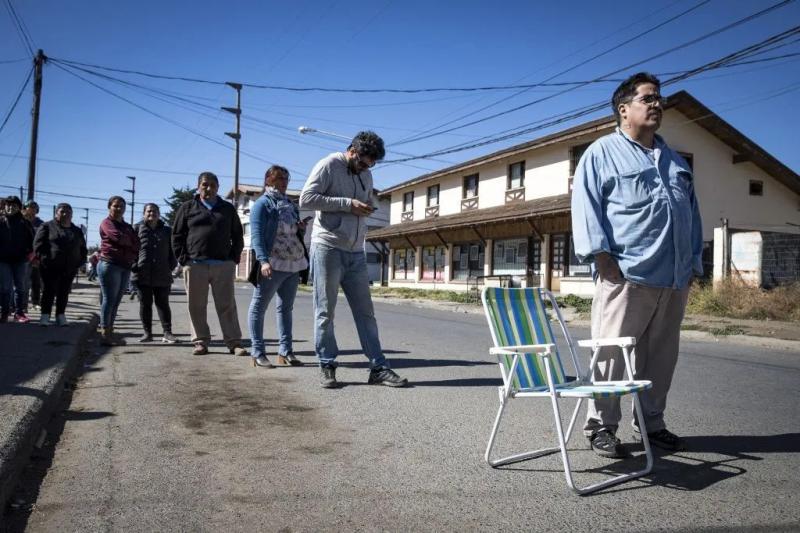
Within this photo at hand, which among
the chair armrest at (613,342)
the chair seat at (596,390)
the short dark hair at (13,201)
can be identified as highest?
the short dark hair at (13,201)

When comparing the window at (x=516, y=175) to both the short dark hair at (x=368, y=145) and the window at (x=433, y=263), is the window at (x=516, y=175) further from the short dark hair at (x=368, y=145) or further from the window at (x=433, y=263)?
the short dark hair at (x=368, y=145)

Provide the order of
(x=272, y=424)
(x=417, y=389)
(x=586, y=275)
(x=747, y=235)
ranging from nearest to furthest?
(x=272, y=424)
(x=417, y=389)
(x=747, y=235)
(x=586, y=275)

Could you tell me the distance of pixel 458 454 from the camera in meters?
3.60

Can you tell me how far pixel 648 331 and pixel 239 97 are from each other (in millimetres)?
37438

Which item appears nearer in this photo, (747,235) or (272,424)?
(272,424)

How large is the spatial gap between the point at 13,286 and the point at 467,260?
23795mm

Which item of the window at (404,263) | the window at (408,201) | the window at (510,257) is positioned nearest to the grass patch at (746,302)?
the window at (510,257)

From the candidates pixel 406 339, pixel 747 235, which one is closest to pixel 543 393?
pixel 406 339

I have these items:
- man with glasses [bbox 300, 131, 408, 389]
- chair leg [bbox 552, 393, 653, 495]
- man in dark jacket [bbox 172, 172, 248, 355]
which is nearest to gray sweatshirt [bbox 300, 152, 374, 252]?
man with glasses [bbox 300, 131, 408, 389]

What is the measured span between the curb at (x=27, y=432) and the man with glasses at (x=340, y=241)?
1987 mm

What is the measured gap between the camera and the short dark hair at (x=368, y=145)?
5543 mm

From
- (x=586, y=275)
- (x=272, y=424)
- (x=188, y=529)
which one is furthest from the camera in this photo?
(x=586, y=275)

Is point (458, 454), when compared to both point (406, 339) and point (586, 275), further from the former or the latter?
point (586, 275)

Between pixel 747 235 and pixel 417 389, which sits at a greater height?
pixel 747 235
